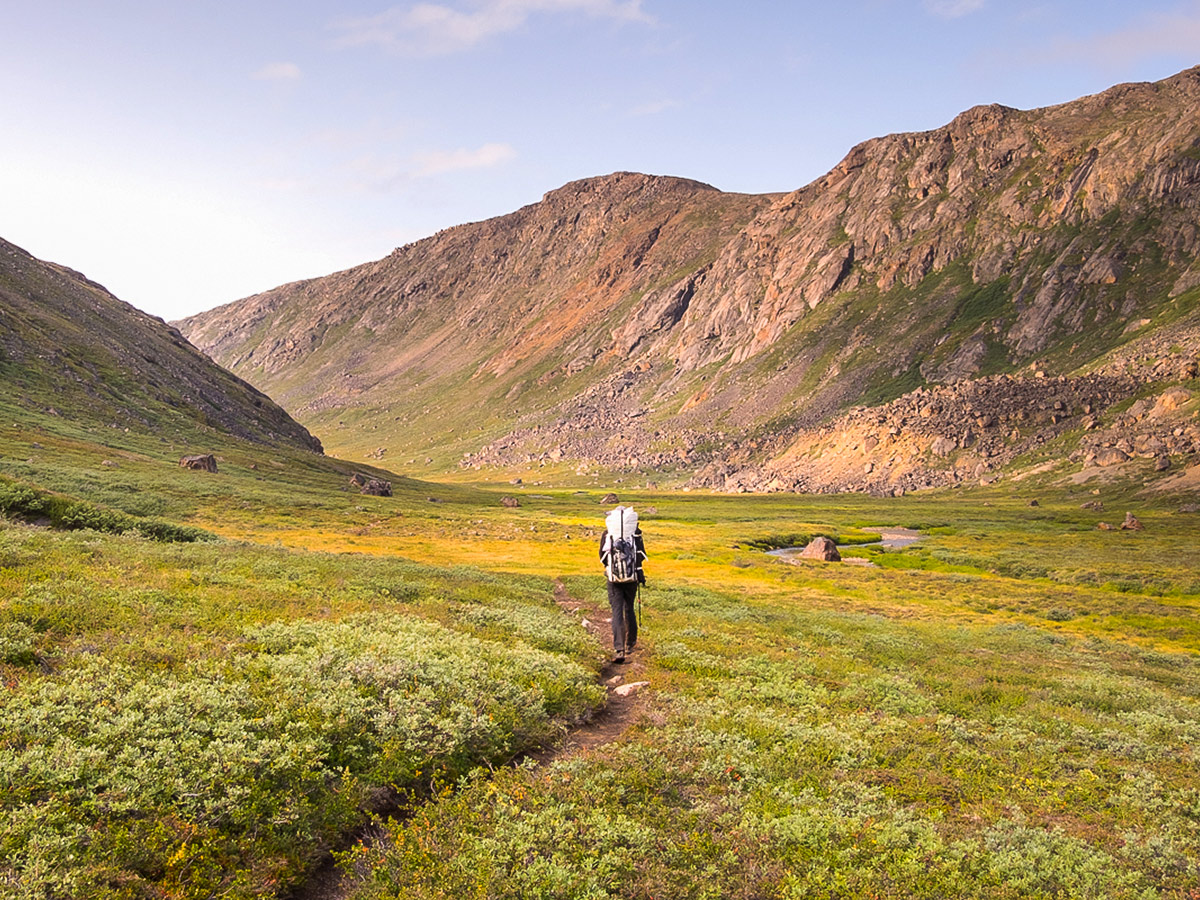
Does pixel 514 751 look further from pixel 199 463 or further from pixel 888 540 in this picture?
pixel 888 540

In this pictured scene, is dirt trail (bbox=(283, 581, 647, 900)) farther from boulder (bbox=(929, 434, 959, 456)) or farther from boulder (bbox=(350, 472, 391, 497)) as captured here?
boulder (bbox=(929, 434, 959, 456))

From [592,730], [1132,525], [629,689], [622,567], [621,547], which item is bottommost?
[1132,525]

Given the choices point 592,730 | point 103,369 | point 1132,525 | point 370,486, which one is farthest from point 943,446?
point 103,369

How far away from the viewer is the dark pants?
18.6 meters

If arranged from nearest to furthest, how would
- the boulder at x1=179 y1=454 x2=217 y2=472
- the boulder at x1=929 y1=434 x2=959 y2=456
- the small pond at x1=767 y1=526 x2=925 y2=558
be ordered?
the boulder at x1=179 y1=454 x2=217 y2=472 < the small pond at x1=767 y1=526 x2=925 y2=558 < the boulder at x1=929 y1=434 x2=959 y2=456

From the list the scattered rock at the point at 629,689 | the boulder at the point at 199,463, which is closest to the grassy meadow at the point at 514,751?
the scattered rock at the point at 629,689

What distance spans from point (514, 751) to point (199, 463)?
76396 millimetres

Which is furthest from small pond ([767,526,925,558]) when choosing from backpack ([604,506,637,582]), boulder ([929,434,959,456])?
backpack ([604,506,637,582])

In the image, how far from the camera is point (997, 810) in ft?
31.2

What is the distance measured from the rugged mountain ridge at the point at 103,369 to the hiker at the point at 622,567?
8637cm

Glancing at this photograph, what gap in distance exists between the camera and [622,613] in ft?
62.0

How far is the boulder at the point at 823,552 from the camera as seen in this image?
68062 mm

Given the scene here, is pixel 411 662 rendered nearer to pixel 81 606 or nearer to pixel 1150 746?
pixel 81 606

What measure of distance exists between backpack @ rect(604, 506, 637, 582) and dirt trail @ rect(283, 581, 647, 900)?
7.76 ft
